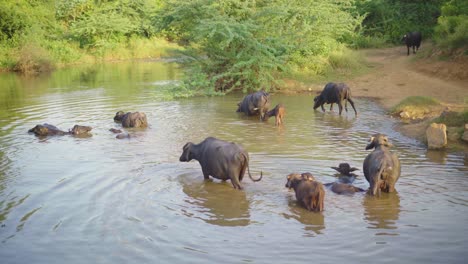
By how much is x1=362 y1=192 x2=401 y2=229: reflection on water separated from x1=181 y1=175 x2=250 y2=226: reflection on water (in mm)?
1709

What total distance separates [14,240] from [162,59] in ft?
120

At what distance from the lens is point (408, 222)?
7.11m

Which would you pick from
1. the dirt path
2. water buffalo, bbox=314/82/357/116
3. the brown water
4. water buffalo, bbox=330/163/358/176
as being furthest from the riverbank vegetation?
water buffalo, bbox=330/163/358/176

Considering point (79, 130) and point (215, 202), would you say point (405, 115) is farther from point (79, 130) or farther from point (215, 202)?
point (79, 130)

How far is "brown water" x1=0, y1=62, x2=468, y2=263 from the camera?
634 centimetres

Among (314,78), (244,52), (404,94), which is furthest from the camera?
(314,78)

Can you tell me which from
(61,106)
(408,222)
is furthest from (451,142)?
(61,106)

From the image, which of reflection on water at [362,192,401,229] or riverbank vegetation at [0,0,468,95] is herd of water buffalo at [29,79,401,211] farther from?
riverbank vegetation at [0,0,468,95]

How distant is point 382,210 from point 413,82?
1358 centimetres

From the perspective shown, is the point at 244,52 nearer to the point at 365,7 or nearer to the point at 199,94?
the point at 199,94

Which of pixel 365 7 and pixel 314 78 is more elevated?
pixel 365 7

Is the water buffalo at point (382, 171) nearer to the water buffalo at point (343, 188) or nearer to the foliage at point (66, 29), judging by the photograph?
the water buffalo at point (343, 188)

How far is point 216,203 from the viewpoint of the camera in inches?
319

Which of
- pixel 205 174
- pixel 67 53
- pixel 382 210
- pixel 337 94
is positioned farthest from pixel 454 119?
pixel 67 53
